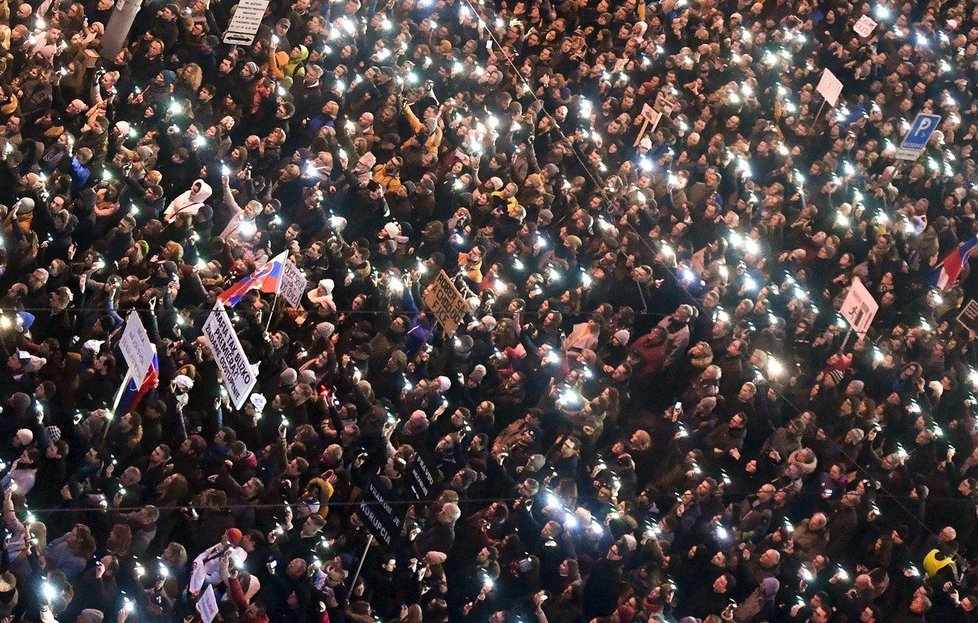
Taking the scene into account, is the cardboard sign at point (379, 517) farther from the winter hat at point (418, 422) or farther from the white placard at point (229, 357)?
the white placard at point (229, 357)

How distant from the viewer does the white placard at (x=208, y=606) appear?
11430mm

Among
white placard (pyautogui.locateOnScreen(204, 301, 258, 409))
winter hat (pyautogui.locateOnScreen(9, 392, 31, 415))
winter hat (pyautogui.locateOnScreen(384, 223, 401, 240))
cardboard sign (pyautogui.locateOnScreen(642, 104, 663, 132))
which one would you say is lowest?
cardboard sign (pyautogui.locateOnScreen(642, 104, 663, 132))

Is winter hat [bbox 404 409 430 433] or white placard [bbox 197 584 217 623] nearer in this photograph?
white placard [bbox 197 584 217 623]

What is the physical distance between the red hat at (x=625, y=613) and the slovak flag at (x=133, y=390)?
15.5 feet

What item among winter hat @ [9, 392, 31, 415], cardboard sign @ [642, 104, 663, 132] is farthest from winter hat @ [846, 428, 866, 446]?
winter hat @ [9, 392, 31, 415]

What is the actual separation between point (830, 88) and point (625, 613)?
1296 centimetres

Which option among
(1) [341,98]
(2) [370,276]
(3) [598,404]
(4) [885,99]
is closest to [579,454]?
(3) [598,404]

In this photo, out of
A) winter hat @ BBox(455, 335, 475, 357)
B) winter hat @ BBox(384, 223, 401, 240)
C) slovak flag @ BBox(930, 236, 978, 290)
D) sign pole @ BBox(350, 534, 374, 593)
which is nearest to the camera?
sign pole @ BBox(350, 534, 374, 593)

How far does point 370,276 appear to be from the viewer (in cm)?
1617

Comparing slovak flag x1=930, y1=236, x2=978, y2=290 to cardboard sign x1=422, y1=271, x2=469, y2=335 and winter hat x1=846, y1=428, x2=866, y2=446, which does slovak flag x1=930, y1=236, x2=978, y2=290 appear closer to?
winter hat x1=846, y1=428, x2=866, y2=446

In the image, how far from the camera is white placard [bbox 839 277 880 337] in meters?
18.7

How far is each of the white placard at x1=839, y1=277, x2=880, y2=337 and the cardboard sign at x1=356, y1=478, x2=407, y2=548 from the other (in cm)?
788

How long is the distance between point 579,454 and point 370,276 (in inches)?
125

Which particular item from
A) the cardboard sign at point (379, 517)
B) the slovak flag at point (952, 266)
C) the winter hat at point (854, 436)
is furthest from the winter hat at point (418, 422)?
the slovak flag at point (952, 266)
